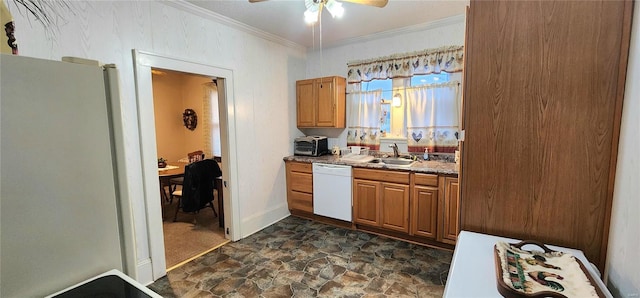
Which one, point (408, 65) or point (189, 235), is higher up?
point (408, 65)

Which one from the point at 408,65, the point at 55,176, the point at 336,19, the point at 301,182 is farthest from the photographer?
the point at 301,182

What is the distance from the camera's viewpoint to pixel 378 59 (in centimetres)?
363

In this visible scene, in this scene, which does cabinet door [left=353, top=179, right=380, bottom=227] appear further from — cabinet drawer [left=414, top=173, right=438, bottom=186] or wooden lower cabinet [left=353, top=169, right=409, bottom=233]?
cabinet drawer [left=414, top=173, right=438, bottom=186]

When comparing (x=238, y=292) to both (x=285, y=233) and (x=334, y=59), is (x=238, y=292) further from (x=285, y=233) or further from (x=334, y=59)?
(x=334, y=59)

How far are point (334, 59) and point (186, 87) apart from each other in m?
3.36

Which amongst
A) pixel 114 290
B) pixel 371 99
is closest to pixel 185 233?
pixel 114 290

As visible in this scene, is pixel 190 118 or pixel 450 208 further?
pixel 190 118

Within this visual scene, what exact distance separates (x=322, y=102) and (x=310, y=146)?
66 centimetres

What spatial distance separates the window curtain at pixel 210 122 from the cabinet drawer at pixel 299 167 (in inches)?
79.6

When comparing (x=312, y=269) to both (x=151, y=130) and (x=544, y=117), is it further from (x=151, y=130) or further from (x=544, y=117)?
(x=544, y=117)

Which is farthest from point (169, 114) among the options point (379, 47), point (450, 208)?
point (450, 208)

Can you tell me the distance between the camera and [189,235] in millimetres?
3318

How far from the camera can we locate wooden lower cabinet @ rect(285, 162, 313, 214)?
371cm

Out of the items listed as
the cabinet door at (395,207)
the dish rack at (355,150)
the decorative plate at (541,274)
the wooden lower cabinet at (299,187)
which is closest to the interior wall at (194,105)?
the wooden lower cabinet at (299,187)
